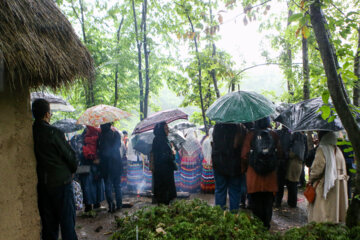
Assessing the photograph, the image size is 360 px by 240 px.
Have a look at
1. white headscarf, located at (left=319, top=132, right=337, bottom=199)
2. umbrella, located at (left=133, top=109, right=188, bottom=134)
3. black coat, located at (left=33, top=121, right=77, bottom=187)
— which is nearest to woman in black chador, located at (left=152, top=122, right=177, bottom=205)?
umbrella, located at (left=133, top=109, right=188, bottom=134)

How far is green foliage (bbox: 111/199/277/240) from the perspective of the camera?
2.79 m

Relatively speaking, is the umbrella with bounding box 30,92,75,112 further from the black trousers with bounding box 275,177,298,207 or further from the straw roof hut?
the black trousers with bounding box 275,177,298,207

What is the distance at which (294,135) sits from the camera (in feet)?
19.4

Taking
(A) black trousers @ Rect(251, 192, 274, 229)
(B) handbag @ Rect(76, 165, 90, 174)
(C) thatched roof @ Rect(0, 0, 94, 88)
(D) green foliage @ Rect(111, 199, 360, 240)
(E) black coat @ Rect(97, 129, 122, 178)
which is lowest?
(A) black trousers @ Rect(251, 192, 274, 229)

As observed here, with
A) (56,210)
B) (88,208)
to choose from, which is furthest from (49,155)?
(88,208)

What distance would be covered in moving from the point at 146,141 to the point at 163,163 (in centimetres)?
191

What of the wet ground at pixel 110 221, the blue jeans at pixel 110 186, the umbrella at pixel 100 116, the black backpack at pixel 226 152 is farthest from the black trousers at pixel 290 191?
the umbrella at pixel 100 116

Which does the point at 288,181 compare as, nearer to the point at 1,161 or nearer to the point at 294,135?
the point at 294,135

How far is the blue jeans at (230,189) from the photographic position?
4859mm

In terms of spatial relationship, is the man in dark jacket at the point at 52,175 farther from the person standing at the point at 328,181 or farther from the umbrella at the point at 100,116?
the person standing at the point at 328,181

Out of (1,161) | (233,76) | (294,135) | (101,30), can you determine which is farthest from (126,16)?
(1,161)

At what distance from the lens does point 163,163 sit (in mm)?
5887

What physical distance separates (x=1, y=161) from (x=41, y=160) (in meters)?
0.49

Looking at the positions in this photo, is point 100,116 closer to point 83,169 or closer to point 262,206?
point 83,169
